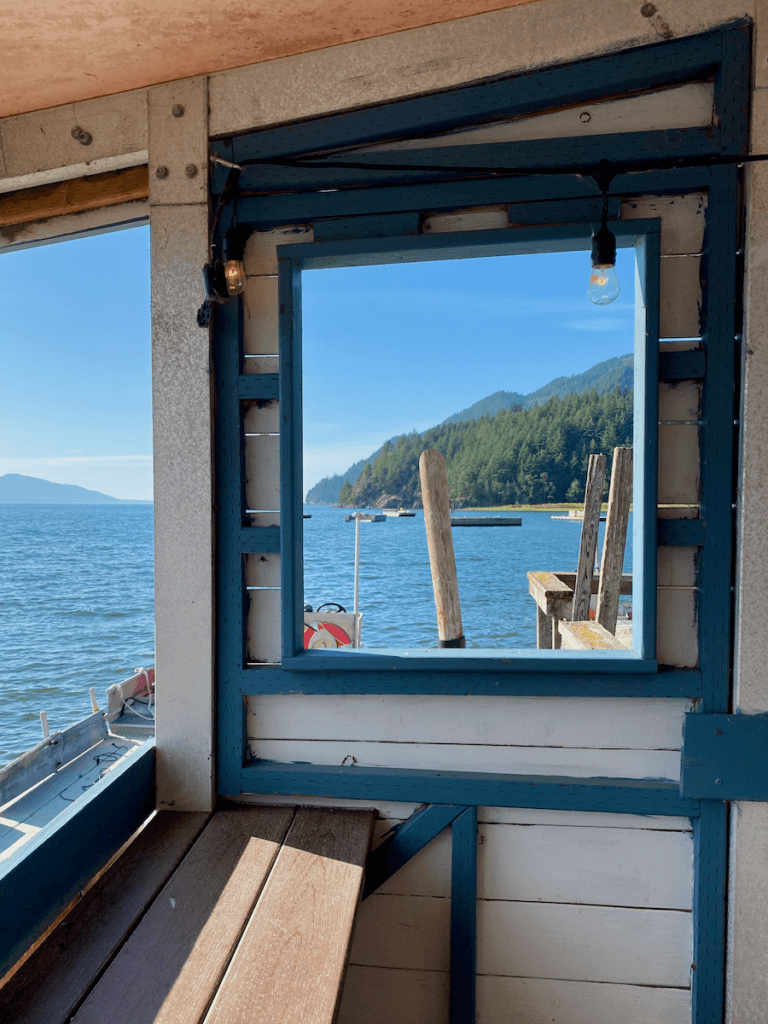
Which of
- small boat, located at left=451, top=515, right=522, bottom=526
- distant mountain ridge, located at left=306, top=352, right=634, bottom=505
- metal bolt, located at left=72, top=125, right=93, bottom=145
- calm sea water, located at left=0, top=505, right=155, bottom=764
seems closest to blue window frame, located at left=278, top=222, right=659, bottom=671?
metal bolt, located at left=72, top=125, right=93, bottom=145

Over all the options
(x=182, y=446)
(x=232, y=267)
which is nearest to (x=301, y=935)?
(x=182, y=446)

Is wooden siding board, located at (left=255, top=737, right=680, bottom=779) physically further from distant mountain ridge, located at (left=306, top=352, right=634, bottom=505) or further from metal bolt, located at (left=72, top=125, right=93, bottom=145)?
distant mountain ridge, located at (left=306, top=352, right=634, bottom=505)

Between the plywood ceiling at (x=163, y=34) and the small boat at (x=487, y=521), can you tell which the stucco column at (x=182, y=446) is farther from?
the small boat at (x=487, y=521)

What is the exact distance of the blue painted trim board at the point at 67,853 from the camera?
3.92 feet

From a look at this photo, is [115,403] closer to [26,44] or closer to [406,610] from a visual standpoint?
[406,610]

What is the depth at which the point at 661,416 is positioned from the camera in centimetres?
170

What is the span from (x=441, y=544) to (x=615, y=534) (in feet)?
5.57

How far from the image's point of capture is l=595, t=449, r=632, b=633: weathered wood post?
452 centimetres

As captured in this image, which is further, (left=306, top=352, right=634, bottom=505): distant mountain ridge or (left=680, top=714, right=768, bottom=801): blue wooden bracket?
(left=306, top=352, right=634, bottom=505): distant mountain ridge

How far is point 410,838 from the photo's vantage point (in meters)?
1.75

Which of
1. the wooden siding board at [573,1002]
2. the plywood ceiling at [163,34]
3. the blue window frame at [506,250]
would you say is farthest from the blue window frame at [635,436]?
the wooden siding board at [573,1002]

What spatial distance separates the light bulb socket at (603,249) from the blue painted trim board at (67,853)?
173 centimetres

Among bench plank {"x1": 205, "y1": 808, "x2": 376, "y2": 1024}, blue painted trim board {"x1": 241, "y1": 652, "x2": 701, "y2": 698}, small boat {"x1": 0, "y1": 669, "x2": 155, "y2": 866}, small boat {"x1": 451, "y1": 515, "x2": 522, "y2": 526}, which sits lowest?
small boat {"x1": 0, "y1": 669, "x2": 155, "y2": 866}

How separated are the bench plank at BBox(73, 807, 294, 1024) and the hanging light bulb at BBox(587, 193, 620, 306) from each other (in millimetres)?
1593
